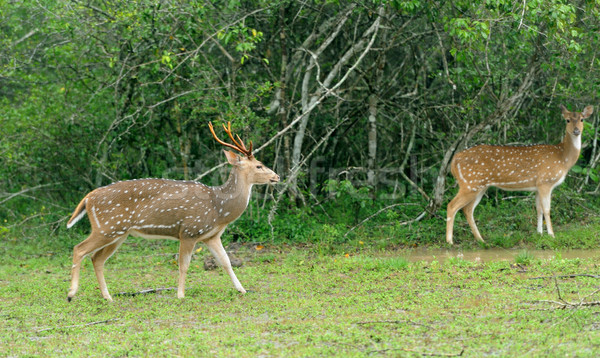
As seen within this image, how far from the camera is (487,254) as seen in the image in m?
8.96

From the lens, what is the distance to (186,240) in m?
7.23

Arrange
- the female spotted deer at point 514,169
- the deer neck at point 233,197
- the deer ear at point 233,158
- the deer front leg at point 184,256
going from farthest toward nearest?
the female spotted deer at point 514,169
the deer ear at point 233,158
the deer neck at point 233,197
the deer front leg at point 184,256

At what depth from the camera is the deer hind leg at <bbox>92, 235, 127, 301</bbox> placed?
23.6 ft

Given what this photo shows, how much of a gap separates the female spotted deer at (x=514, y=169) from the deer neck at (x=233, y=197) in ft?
11.7

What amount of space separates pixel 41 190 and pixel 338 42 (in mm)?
5623

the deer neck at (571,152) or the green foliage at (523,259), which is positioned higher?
the deer neck at (571,152)

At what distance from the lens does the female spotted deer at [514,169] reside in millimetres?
9961

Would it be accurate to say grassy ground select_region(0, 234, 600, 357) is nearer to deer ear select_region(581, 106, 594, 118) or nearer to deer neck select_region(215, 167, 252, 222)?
deer neck select_region(215, 167, 252, 222)

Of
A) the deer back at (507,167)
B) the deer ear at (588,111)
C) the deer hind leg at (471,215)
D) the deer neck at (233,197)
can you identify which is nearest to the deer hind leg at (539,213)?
the deer back at (507,167)

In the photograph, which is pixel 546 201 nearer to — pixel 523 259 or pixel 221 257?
pixel 523 259

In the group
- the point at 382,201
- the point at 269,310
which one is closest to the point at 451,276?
the point at 269,310

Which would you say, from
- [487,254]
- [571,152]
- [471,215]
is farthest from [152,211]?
[571,152]

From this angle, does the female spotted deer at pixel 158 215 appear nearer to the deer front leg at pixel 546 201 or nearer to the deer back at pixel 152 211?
the deer back at pixel 152 211

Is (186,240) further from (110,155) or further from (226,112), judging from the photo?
(110,155)
